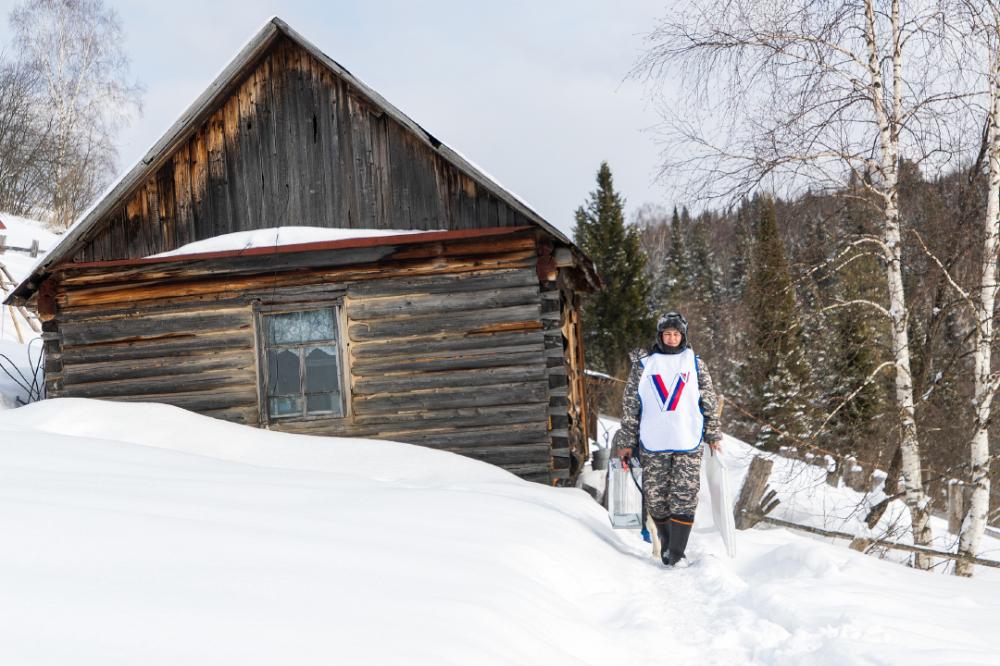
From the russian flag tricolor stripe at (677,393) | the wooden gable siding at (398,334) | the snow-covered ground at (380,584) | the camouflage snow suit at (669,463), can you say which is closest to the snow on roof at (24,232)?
the wooden gable siding at (398,334)

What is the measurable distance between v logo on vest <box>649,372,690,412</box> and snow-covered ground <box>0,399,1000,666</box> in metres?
1.06

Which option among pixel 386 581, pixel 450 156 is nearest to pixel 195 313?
pixel 450 156

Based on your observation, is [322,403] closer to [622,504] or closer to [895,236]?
[622,504]

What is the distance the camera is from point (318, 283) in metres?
9.07

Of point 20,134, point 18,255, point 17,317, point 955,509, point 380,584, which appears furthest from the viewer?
point 20,134

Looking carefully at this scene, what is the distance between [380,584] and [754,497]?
277 inches

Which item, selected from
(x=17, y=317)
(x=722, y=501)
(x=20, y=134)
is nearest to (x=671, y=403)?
(x=722, y=501)

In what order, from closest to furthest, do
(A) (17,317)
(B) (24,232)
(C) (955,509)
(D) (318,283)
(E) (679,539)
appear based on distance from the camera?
(E) (679,539), (D) (318,283), (C) (955,509), (A) (17,317), (B) (24,232)

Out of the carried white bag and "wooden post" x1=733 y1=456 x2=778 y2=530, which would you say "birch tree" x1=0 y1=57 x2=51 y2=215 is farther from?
the carried white bag

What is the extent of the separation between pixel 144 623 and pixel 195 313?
7.72 m

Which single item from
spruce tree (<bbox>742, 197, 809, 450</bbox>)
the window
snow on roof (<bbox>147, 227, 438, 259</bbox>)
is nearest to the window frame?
the window

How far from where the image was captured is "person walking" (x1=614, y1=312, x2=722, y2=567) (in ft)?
17.4

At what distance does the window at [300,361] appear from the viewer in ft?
29.9

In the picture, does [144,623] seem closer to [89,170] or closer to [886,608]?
[886,608]
